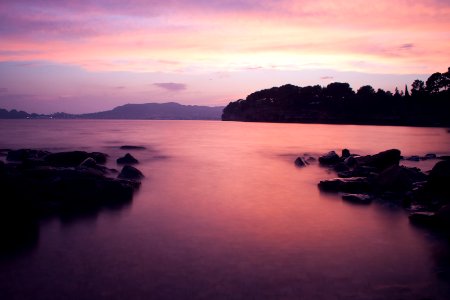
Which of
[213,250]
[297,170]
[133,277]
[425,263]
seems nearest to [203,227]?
[213,250]

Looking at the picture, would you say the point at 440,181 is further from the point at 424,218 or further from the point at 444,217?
the point at 444,217

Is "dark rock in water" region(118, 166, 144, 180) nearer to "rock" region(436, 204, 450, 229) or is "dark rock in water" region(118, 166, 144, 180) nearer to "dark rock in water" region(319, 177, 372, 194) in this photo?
"dark rock in water" region(319, 177, 372, 194)

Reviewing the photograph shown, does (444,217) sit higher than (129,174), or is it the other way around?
(129,174)

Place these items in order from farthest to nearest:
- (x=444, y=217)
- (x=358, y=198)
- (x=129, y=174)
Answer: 1. (x=129, y=174)
2. (x=358, y=198)
3. (x=444, y=217)

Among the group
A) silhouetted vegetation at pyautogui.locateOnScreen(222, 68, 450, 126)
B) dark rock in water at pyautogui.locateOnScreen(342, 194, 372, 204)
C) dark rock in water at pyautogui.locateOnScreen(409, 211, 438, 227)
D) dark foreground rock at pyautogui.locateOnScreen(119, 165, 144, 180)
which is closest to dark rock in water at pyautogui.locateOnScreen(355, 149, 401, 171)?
dark rock in water at pyautogui.locateOnScreen(342, 194, 372, 204)

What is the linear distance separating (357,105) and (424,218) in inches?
5469

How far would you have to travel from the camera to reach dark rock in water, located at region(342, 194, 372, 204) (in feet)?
38.6

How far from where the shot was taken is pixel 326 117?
148 m

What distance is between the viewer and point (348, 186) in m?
13.6

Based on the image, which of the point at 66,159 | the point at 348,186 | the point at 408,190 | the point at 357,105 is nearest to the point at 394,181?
the point at 408,190

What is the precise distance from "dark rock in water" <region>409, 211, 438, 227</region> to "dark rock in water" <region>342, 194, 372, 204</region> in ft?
6.57

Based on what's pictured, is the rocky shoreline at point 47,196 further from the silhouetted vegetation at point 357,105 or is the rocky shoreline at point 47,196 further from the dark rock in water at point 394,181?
the silhouetted vegetation at point 357,105

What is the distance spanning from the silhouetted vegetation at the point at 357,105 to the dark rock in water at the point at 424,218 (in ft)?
380

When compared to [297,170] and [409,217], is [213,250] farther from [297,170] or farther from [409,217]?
[297,170]
